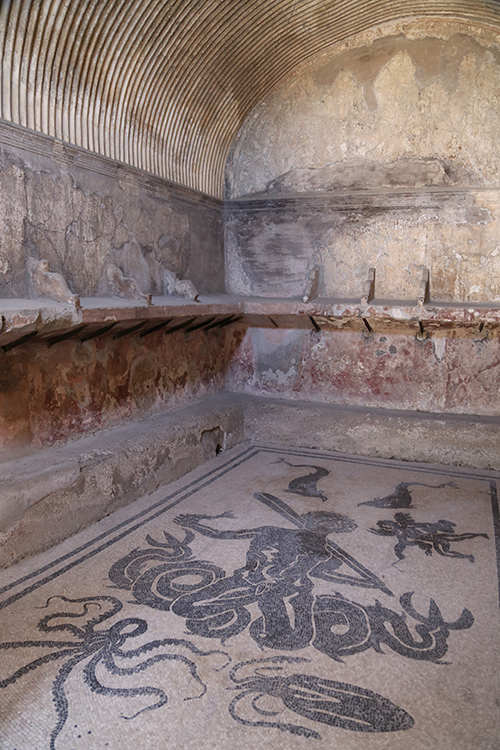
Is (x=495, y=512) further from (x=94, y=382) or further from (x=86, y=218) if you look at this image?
(x=86, y=218)

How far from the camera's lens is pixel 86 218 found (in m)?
4.23

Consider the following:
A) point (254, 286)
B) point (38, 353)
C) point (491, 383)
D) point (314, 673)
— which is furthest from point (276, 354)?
point (314, 673)

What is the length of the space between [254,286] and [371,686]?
468cm

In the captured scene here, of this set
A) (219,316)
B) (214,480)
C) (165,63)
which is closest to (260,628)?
(214,480)

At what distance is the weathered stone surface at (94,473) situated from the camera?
3.44m

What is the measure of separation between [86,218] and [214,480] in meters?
2.43

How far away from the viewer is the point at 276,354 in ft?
20.8

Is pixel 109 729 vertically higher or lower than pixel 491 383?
lower

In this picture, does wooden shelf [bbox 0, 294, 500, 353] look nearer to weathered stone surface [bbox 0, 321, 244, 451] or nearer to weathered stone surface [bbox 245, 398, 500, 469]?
weathered stone surface [bbox 0, 321, 244, 451]

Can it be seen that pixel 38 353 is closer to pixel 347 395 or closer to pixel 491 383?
pixel 347 395

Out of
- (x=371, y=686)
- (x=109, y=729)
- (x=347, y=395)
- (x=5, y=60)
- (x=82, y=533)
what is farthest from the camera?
(x=347, y=395)

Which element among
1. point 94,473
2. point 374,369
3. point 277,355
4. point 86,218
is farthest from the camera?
point 277,355

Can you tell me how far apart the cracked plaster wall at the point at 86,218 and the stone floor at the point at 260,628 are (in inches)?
75.4

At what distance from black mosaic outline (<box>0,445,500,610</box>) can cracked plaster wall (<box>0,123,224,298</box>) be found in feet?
5.70
